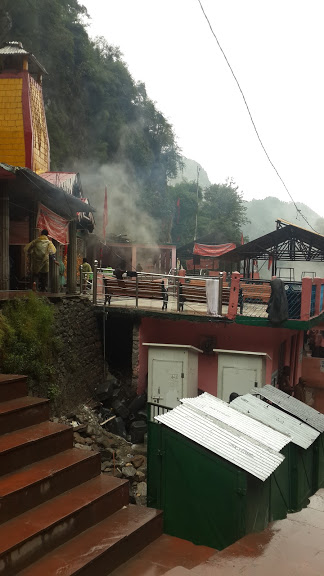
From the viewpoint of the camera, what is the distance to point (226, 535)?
4953 mm

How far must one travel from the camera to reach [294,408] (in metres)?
7.92

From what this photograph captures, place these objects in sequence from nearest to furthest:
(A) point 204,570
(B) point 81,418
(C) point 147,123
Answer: (A) point 204,570
(B) point 81,418
(C) point 147,123

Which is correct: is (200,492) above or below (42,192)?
below

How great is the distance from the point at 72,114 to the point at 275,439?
3385 cm

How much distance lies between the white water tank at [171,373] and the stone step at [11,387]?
19.5 ft

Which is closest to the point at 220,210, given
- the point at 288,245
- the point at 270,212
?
the point at 288,245

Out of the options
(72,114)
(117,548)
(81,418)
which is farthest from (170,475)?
(72,114)

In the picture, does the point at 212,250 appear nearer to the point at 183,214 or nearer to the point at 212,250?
the point at 212,250

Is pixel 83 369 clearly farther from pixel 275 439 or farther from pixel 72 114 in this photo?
pixel 72 114

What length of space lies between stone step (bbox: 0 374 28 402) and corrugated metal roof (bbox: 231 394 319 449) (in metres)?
3.17

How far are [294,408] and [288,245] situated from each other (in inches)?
562

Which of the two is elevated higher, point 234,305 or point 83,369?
point 234,305

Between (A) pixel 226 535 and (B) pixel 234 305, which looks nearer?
(A) pixel 226 535

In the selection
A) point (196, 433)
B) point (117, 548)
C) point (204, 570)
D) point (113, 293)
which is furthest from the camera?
point (113, 293)
